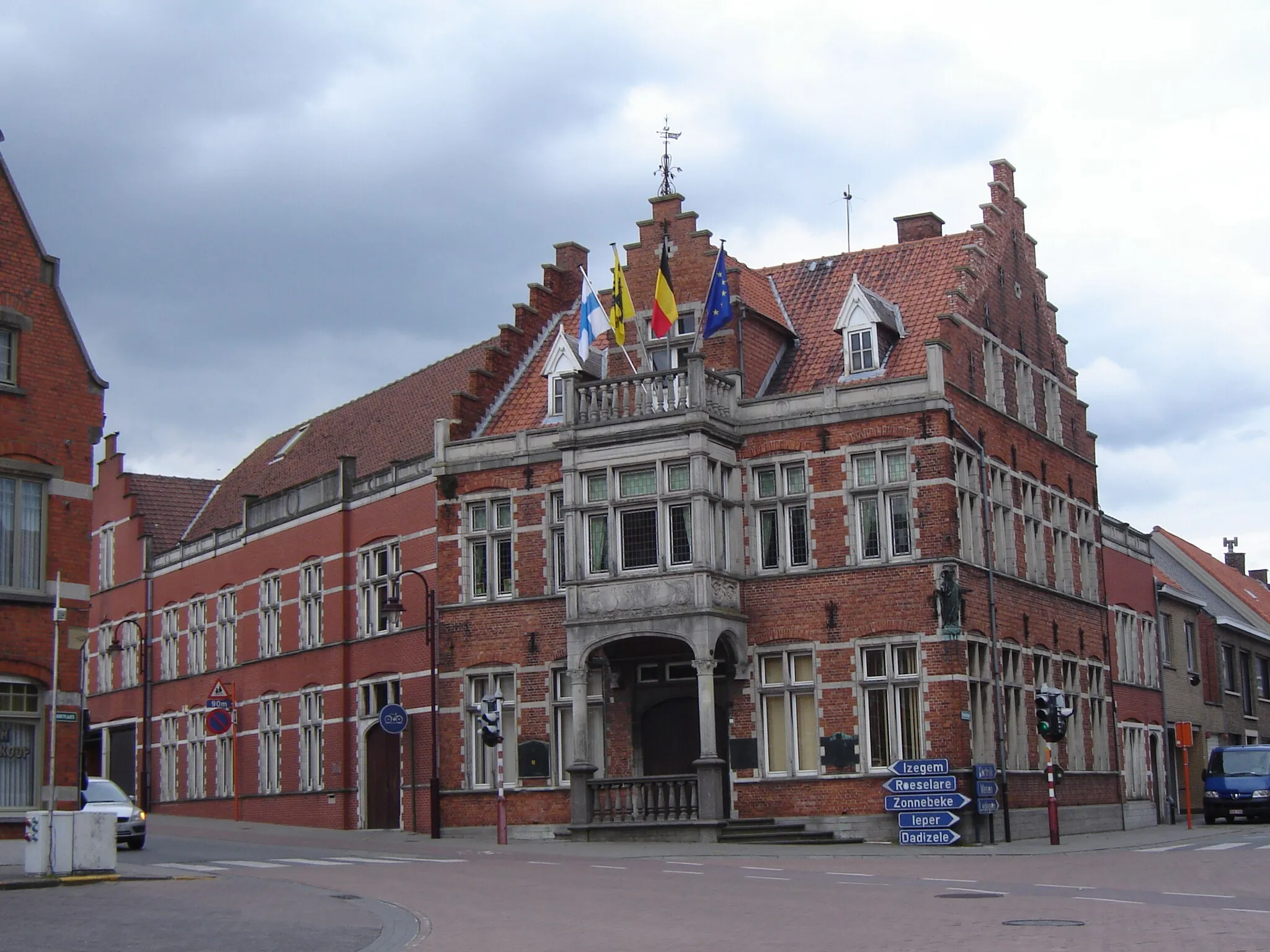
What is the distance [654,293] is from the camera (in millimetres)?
35656

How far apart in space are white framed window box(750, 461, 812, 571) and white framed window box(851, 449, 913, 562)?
1.00 m

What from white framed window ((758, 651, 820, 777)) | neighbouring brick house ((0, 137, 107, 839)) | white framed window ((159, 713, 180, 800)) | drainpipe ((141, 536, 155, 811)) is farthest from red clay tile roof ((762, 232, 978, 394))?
drainpipe ((141, 536, 155, 811))

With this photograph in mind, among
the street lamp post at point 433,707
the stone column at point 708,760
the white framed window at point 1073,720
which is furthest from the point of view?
the white framed window at point 1073,720

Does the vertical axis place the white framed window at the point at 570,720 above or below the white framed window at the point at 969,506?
below

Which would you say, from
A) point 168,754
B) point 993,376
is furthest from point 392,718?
point 168,754

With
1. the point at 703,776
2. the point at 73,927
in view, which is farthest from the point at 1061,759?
the point at 73,927

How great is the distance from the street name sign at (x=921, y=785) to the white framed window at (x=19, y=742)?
48.3 feet

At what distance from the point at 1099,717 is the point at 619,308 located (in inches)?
574

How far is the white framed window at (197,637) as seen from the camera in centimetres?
4619

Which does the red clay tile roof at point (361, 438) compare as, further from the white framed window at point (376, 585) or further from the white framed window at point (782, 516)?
the white framed window at point (782, 516)

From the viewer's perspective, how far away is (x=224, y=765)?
1731 inches

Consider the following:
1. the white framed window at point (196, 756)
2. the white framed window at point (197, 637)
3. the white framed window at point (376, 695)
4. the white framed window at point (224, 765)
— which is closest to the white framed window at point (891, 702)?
the white framed window at point (376, 695)

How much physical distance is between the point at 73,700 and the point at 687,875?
9.28 meters

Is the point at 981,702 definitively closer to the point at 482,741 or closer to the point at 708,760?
the point at 708,760
